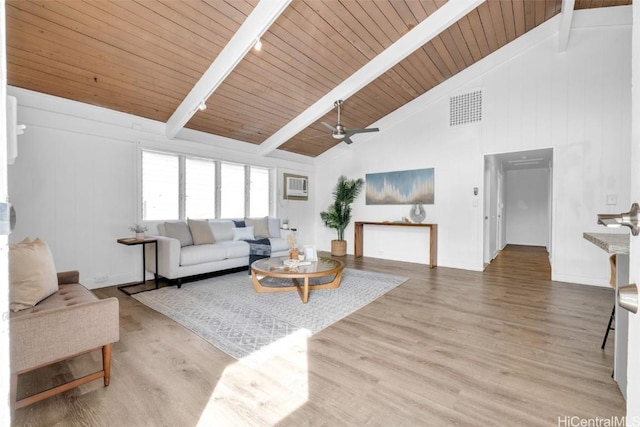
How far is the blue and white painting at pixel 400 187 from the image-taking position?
5.83 meters

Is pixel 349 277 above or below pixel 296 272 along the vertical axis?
below

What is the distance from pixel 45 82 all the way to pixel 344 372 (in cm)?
451

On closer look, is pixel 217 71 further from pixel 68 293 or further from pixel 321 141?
pixel 321 141

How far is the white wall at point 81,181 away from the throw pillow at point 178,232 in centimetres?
54

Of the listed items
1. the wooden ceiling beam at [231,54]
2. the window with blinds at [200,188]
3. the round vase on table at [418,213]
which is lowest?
the round vase on table at [418,213]

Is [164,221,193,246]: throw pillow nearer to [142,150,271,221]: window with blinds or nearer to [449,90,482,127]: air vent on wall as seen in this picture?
[142,150,271,221]: window with blinds

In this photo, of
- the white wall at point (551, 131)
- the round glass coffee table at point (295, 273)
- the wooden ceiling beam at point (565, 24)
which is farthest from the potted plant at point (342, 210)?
the wooden ceiling beam at point (565, 24)

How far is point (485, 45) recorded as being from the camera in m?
4.68

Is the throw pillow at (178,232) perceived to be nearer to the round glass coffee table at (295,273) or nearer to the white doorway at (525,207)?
the round glass coffee table at (295,273)

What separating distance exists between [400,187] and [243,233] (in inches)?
132

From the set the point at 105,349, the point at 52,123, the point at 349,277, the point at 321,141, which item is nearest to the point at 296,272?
the point at 349,277

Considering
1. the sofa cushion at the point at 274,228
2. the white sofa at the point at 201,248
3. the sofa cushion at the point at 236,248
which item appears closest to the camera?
the white sofa at the point at 201,248

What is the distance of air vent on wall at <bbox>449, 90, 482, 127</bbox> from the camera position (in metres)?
5.18

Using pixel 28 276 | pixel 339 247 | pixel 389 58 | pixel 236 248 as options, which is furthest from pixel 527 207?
pixel 28 276
